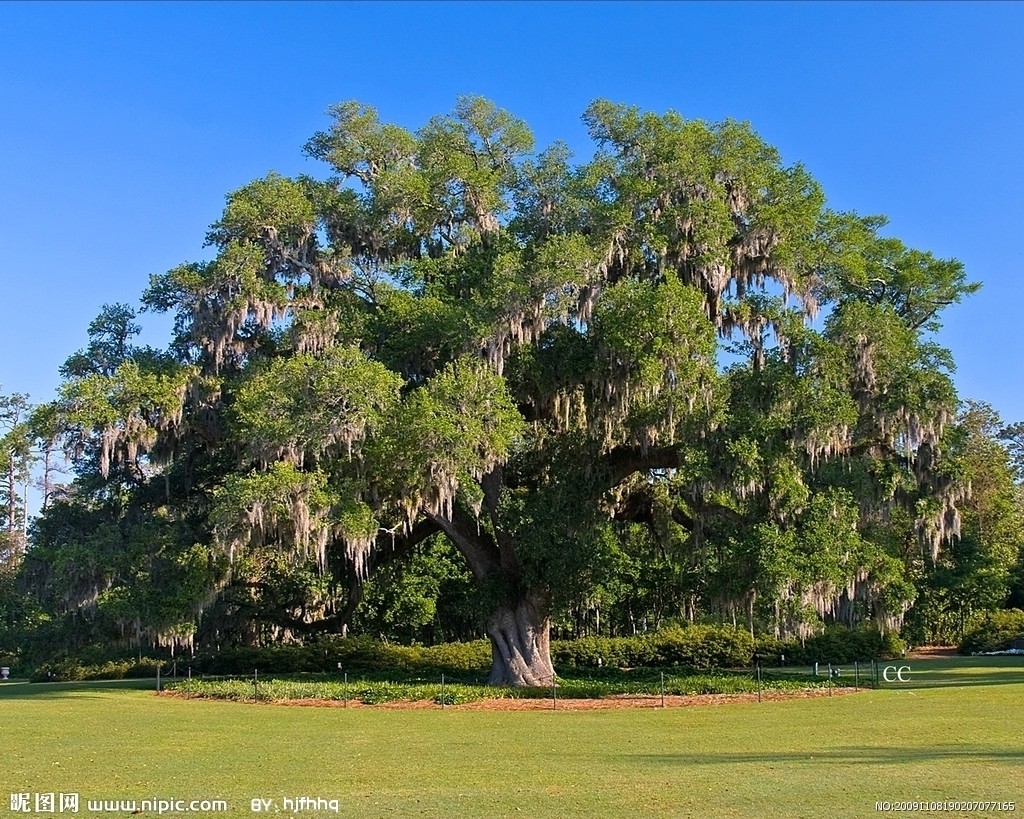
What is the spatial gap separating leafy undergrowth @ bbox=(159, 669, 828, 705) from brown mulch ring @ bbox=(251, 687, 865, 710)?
1.05 ft

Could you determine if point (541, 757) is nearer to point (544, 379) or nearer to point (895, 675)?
point (544, 379)

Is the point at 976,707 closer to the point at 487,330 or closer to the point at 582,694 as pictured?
the point at 582,694

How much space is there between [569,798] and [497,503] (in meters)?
18.0

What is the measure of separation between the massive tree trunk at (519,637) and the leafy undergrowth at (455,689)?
3.07 feet

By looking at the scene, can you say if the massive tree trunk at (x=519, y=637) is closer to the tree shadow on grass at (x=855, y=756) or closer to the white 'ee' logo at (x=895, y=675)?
the white 'ee' logo at (x=895, y=675)

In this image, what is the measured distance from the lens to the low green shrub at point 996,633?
4756 cm

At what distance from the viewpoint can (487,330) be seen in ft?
81.0

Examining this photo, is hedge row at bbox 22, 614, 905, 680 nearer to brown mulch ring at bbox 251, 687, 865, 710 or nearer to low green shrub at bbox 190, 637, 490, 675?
low green shrub at bbox 190, 637, 490, 675

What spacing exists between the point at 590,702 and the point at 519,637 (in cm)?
420

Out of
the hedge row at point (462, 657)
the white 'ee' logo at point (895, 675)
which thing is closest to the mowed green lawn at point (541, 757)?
the white 'ee' logo at point (895, 675)

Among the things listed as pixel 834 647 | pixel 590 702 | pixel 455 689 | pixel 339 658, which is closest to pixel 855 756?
pixel 590 702

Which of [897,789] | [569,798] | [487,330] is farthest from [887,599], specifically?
[569,798]

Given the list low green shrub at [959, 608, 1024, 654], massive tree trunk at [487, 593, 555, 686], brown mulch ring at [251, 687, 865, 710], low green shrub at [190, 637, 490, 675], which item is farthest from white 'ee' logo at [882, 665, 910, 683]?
low green shrub at [959, 608, 1024, 654]

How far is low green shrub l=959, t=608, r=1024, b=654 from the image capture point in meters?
47.6
